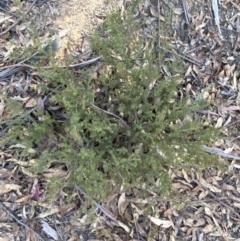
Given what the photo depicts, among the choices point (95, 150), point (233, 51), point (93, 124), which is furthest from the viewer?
point (233, 51)

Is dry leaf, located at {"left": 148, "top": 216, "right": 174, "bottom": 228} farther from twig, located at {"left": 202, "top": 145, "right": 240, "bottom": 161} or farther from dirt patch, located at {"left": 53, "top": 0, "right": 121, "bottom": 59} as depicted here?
dirt patch, located at {"left": 53, "top": 0, "right": 121, "bottom": 59}

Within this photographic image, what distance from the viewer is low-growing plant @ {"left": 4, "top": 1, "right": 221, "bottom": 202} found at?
2.09 metres

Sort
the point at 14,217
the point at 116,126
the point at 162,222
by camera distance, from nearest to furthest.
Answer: the point at 116,126
the point at 14,217
the point at 162,222

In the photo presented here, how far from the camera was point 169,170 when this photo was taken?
243 centimetres

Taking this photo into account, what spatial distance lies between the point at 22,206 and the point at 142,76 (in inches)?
33.3

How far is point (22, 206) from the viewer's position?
7.65ft

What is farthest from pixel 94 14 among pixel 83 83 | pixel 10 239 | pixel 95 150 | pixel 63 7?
pixel 10 239

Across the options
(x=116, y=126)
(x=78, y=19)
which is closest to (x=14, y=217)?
(x=116, y=126)

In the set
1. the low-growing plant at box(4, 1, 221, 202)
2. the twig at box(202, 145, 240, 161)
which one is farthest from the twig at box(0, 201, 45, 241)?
the twig at box(202, 145, 240, 161)

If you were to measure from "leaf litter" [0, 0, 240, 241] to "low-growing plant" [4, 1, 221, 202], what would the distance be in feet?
0.37

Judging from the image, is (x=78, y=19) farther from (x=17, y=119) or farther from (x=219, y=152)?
(x=219, y=152)

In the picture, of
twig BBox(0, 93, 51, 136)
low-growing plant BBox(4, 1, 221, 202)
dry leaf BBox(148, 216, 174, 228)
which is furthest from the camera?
dry leaf BBox(148, 216, 174, 228)

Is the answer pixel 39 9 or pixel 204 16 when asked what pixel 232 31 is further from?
pixel 39 9

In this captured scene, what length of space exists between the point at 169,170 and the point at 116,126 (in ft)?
1.41
